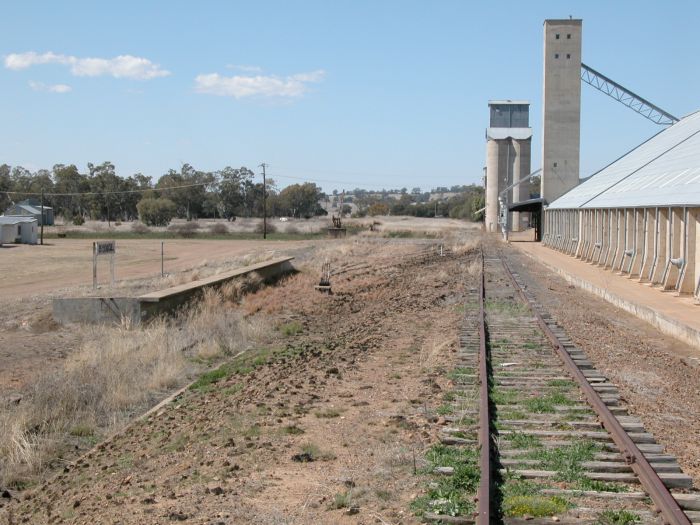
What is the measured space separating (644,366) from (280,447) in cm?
688

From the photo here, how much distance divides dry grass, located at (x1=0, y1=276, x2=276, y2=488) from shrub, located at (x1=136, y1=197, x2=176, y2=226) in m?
121

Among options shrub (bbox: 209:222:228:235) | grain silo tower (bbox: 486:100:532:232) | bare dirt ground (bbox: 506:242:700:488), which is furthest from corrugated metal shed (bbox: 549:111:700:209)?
shrub (bbox: 209:222:228:235)

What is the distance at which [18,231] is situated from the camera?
7688 centimetres

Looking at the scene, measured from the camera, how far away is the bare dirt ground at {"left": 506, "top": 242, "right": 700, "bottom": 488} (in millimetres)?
8844

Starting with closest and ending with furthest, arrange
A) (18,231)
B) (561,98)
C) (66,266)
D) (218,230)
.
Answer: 1. (66,266)
2. (561,98)
3. (18,231)
4. (218,230)

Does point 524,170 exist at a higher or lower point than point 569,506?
higher

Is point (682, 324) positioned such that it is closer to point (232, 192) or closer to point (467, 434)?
point (467, 434)

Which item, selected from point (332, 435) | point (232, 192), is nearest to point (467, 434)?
point (332, 435)

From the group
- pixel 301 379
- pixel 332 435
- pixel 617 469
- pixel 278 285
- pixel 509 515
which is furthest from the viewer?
pixel 278 285

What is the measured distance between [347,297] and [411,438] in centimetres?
1910

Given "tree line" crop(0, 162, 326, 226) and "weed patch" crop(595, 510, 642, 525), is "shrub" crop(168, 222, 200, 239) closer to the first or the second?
"tree line" crop(0, 162, 326, 226)

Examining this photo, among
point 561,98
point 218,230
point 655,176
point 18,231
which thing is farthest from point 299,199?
point 655,176

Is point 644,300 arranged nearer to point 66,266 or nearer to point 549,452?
point 549,452

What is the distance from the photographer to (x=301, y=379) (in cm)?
1238
